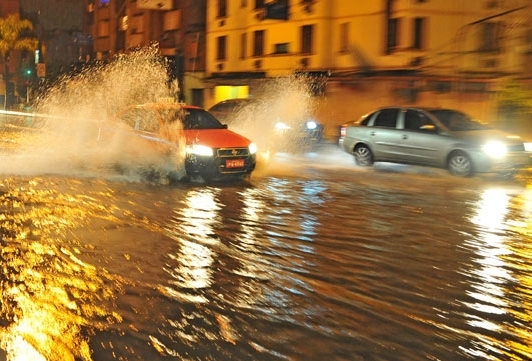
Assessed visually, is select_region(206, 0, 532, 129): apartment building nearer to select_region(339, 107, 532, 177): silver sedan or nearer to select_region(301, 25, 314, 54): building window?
select_region(301, 25, 314, 54): building window

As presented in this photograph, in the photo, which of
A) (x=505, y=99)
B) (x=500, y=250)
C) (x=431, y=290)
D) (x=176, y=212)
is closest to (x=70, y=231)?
(x=176, y=212)

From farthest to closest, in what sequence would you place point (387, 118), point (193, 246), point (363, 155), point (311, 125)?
point (311, 125) → point (363, 155) → point (387, 118) → point (193, 246)

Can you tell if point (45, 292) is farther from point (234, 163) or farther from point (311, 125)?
point (311, 125)

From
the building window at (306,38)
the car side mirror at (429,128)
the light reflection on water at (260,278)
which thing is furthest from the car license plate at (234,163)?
the building window at (306,38)

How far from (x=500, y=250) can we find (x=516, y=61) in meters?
18.2

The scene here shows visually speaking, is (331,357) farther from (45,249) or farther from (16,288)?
(45,249)

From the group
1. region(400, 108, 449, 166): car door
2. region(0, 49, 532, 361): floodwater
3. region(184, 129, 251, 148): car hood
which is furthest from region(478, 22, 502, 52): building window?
region(184, 129, 251, 148): car hood

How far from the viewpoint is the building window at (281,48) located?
3378 cm

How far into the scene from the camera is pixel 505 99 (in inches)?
793

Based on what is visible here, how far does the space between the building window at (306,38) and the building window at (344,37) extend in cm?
166

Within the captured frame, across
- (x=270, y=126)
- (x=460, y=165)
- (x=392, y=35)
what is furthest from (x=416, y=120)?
(x=392, y=35)

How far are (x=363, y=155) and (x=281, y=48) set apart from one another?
18861 millimetres

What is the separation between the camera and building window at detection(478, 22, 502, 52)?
26.9 meters

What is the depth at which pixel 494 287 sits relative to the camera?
19.8ft
